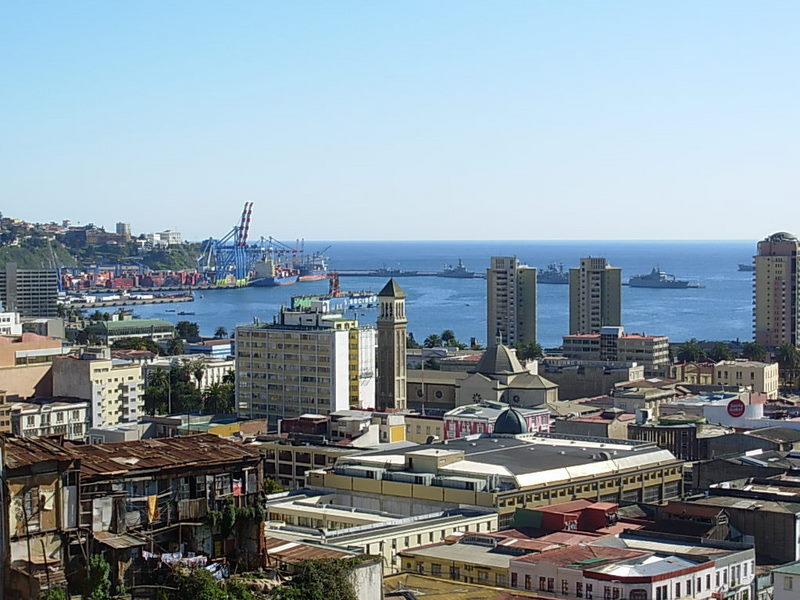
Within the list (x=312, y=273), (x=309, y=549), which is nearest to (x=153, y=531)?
(x=309, y=549)

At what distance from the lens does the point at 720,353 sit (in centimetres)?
5775

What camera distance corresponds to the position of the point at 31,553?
10.8 metres

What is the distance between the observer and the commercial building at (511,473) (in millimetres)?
24094

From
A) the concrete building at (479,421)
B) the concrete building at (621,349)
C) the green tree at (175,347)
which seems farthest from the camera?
the green tree at (175,347)

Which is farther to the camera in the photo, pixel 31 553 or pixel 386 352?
pixel 386 352

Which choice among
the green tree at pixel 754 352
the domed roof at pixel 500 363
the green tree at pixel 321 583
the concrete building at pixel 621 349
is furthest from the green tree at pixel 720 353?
the green tree at pixel 321 583

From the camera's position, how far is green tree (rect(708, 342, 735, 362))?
56844 millimetres

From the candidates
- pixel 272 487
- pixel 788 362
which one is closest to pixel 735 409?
pixel 272 487

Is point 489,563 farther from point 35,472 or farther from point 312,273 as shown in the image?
point 312,273

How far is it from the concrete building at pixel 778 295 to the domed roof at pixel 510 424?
35949mm

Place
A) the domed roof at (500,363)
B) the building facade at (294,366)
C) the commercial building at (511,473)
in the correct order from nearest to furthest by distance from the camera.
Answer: the commercial building at (511,473), the building facade at (294,366), the domed roof at (500,363)

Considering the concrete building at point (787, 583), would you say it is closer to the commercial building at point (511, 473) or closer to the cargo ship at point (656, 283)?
the commercial building at point (511, 473)

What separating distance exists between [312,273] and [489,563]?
139 metres

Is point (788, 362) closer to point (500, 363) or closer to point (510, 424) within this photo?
point (500, 363)
